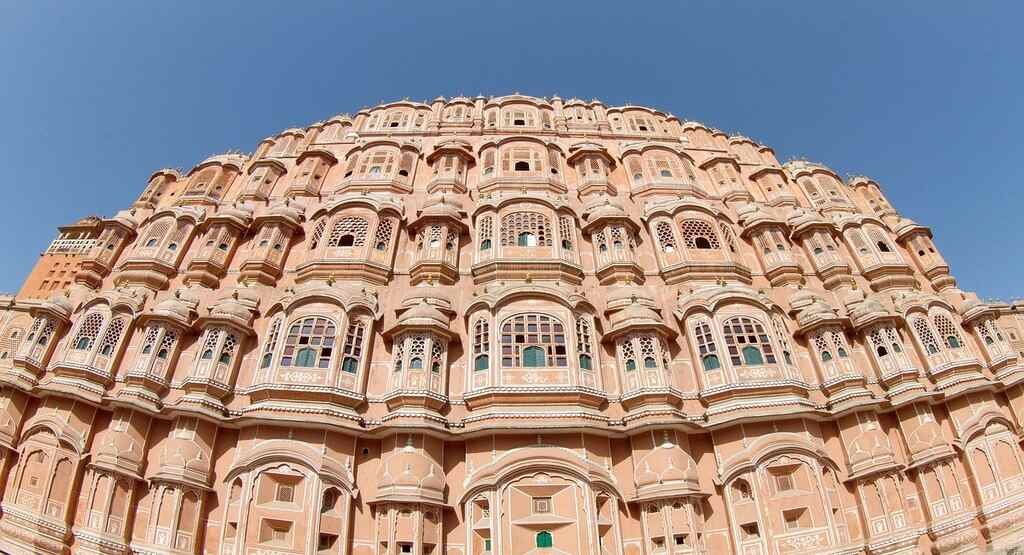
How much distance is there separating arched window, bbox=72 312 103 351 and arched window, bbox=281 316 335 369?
20.0ft

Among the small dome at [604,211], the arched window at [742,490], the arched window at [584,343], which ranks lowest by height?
the arched window at [742,490]

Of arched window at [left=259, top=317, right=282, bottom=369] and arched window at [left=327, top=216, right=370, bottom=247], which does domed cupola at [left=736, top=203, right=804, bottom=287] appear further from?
arched window at [left=259, top=317, right=282, bottom=369]

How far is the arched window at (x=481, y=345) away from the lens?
19109 millimetres

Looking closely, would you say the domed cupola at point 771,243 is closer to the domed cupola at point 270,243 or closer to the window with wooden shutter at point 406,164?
the window with wooden shutter at point 406,164

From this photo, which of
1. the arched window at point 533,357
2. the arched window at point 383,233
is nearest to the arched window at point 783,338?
the arched window at point 533,357

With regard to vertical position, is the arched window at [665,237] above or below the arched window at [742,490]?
above

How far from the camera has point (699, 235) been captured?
2420cm

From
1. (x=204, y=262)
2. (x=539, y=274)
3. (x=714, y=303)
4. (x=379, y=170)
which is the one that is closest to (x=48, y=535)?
(x=204, y=262)

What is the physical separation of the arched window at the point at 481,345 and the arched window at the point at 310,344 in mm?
4559

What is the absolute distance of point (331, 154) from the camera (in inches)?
1159

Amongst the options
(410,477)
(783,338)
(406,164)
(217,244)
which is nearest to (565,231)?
(783,338)

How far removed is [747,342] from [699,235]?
605 centimetres

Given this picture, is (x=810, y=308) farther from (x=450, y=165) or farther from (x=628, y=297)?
(x=450, y=165)

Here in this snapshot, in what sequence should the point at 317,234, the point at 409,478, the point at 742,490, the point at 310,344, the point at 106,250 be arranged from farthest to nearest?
the point at 317,234 → the point at 106,250 → the point at 310,344 → the point at 742,490 → the point at 409,478
